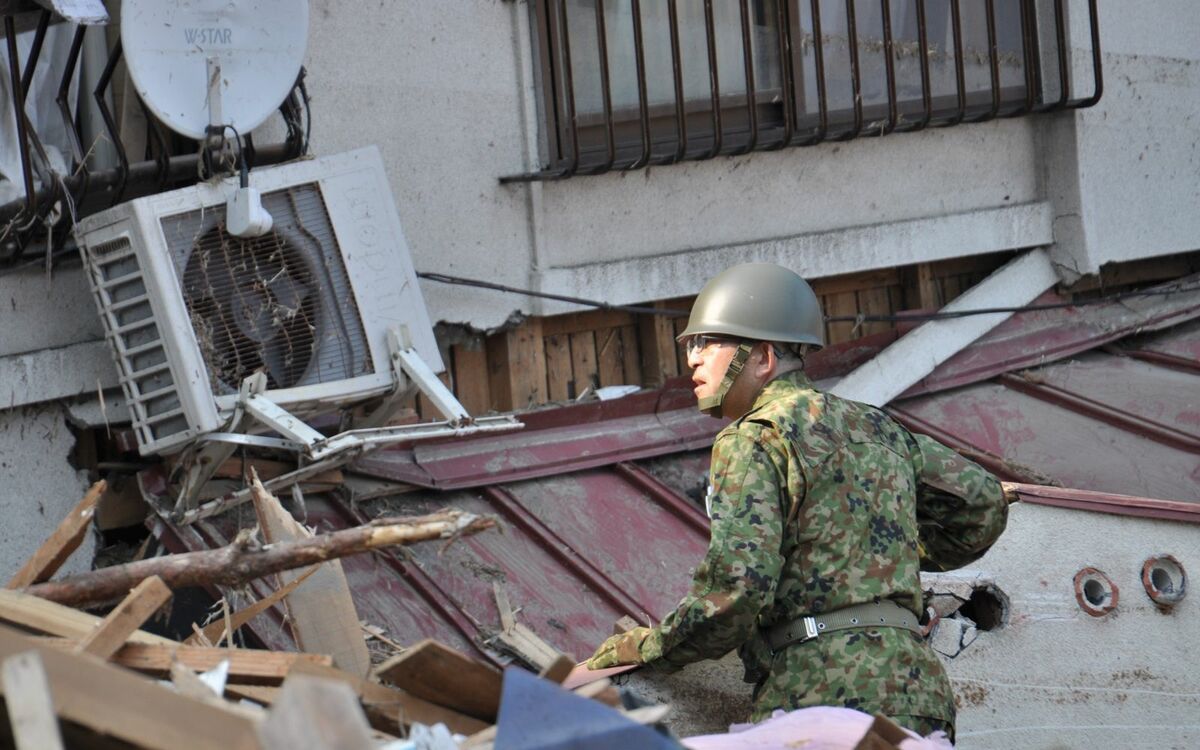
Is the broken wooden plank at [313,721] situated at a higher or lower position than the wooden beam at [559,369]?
lower

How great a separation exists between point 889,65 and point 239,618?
4487 mm

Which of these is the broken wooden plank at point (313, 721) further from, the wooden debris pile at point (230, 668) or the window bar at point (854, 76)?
the window bar at point (854, 76)

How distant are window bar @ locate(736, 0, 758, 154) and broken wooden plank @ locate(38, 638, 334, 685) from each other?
14.2 ft

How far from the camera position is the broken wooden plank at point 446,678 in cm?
337

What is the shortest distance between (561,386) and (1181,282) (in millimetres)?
3224

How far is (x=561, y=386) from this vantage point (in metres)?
7.23

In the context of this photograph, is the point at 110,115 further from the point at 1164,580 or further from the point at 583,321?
the point at 1164,580

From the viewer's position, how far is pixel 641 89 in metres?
7.23

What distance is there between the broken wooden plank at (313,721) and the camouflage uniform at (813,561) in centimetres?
150

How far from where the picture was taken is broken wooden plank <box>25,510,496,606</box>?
366 centimetres

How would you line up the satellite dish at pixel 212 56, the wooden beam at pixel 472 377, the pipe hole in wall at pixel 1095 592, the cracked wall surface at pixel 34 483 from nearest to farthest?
the satellite dish at pixel 212 56 → the cracked wall surface at pixel 34 483 → the pipe hole in wall at pixel 1095 592 → the wooden beam at pixel 472 377

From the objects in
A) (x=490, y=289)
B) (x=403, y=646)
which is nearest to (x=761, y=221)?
(x=490, y=289)

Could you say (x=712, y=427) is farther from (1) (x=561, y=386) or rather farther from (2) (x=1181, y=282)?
(2) (x=1181, y=282)

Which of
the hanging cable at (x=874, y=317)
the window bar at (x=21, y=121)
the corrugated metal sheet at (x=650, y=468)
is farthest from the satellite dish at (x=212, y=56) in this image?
the corrugated metal sheet at (x=650, y=468)
